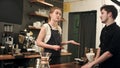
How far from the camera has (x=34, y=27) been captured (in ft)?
17.1

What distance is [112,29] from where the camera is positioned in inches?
82.7

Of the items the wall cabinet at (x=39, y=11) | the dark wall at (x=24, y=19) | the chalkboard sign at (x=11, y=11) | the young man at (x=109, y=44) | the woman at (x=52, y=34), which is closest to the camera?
the young man at (x=109, y=44)

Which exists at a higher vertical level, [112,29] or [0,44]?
[112,29]

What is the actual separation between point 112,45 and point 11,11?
3318 millimetres

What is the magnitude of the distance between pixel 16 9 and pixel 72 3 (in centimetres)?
259

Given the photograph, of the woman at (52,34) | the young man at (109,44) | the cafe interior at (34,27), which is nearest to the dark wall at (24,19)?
the cafe interior at (34,27)

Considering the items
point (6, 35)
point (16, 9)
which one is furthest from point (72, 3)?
point (6, 35)

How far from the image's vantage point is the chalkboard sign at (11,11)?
4.52 metres

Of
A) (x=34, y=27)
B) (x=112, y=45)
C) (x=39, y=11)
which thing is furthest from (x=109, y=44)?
(x=39, y=11)

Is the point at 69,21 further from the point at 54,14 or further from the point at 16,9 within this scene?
the point at 54,14

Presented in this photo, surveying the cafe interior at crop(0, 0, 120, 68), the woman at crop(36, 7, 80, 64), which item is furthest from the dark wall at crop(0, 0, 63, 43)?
the woman at crop(36, 7, 80, 64)

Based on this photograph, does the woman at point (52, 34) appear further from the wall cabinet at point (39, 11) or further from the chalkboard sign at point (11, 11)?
the wall cabinet at point (39, 11)

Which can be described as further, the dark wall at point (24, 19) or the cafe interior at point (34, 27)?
the dark wall at point (24, 19)

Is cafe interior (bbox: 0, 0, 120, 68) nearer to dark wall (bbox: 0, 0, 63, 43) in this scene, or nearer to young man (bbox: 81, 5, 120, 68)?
dark wall (bbox: 0, 0, 63, 43)
